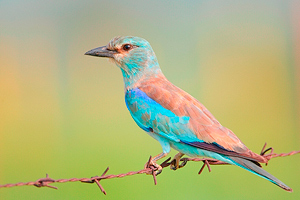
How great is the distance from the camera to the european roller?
12.4 feet

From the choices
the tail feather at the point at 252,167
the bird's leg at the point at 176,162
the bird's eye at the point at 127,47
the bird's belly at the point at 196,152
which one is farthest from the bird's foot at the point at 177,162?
the bird's eye at the point at 127,47

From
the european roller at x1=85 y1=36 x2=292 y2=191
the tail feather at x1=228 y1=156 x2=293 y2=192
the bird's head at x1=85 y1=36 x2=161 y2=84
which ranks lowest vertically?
the tail feather at x1=228 y1=156 x2=293 y2=192

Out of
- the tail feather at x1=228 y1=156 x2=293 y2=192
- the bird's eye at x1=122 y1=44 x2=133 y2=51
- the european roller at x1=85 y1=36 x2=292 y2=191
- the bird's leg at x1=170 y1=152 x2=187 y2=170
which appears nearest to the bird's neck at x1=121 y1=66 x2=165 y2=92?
the european roller at x1=85 y1=36 x2=292 y2=191

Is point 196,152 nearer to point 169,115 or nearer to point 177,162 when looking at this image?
point 169,115

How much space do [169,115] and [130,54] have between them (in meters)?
0.85

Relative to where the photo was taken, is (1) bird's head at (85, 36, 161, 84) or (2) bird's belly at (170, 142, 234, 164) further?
(1) bird's head at (85, 36, 161, 84)

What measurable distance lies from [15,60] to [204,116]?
9822mm

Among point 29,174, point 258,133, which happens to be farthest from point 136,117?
point 258,133

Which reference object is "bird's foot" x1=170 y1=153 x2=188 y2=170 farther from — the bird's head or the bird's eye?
the bird's eye

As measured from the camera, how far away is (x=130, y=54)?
4.63m

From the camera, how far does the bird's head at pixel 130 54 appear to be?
461cm

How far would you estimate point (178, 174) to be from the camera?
8078 mm

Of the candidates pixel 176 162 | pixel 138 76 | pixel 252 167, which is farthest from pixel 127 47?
pixel 252 167

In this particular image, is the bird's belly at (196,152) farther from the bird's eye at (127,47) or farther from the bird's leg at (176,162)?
Result: the bird's eye at (127,47)
